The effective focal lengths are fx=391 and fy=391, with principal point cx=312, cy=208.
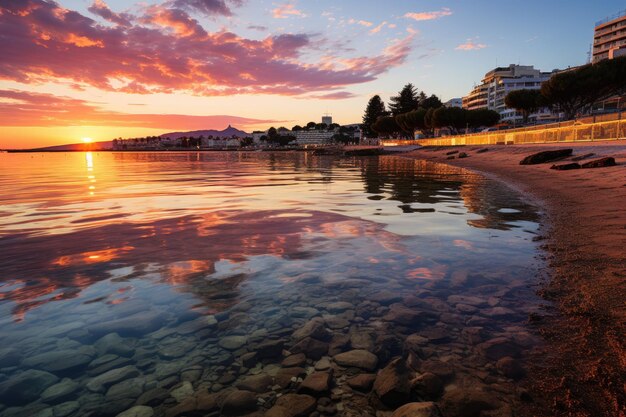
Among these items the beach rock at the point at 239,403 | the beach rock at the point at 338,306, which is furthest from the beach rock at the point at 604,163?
the beach rock at the point at 239,403

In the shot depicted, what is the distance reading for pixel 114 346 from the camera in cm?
445

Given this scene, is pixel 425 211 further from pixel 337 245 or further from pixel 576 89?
pixel 576 89

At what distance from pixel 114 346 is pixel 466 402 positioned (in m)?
3.74

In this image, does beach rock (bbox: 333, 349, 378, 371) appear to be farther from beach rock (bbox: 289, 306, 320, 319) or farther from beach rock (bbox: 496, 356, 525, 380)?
beach rock (bbox: 496, 356, 525, 380)

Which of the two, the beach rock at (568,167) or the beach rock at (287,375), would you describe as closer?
the beach rock at (287,375)

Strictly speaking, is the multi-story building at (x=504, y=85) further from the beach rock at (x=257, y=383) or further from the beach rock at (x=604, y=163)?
the beach rock at (x=257, y=383)

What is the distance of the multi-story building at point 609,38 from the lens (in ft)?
408

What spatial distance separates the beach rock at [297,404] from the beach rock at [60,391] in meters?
1.95

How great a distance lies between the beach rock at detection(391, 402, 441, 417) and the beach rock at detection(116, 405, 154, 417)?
206cm

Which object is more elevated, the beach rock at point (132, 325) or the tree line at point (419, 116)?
the tree line at point (419, 116)

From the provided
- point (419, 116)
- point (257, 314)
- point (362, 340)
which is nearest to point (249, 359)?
point (257, 314)

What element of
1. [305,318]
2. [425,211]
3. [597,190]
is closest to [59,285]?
[305,318]

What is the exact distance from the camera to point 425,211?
13461 millimetres

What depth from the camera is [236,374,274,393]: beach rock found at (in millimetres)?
3650
